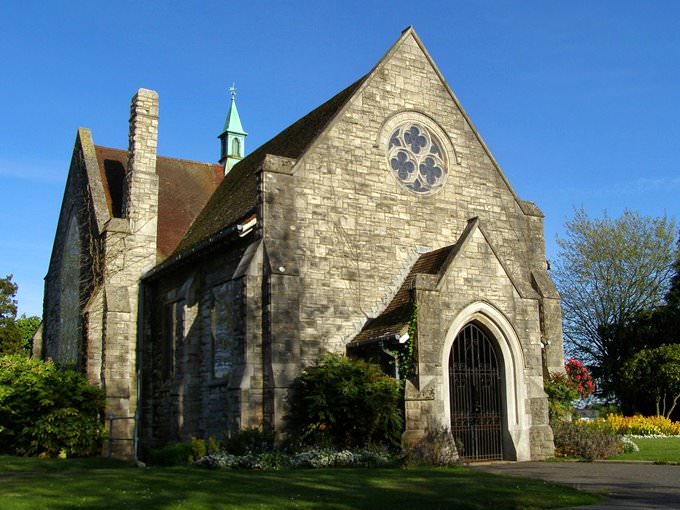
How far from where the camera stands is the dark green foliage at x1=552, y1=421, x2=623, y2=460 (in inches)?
738

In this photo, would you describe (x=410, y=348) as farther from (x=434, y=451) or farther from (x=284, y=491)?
(x=284, y=491)

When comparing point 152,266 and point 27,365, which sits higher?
point 152,266

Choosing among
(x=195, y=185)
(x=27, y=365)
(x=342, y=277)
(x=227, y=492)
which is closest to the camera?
(x=227, y=492)

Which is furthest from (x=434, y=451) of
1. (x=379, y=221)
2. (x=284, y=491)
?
(x=379, y=221)

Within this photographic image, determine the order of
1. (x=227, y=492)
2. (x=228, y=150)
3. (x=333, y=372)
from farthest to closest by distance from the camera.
Result: (x=228, y=150)
(x=333, y=372)
(x=227, y=492)

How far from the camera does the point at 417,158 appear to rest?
21891mm

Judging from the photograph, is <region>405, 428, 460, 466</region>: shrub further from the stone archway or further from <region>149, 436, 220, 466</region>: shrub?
<region>149, 436, 220, 466</region>: shrub

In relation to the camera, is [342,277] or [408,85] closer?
[342,277]

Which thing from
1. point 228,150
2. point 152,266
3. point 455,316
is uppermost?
point 228,150

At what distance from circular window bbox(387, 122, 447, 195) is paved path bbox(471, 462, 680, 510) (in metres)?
8.12

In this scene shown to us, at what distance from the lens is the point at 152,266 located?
25406 mm

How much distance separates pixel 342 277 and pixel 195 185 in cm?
1231

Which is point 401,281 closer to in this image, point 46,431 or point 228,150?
point 46,431

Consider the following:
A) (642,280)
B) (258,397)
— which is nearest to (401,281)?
(258,397)
